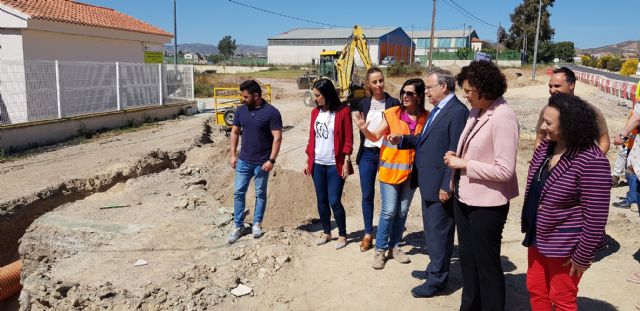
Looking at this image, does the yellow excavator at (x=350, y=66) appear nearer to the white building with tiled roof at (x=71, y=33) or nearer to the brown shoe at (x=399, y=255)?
the white building with tiled roof at (x=71, y=33)

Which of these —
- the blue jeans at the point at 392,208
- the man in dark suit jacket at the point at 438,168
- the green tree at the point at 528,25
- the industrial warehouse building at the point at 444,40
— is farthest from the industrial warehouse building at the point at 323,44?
the man in dark suit jacket at the point at 438,168

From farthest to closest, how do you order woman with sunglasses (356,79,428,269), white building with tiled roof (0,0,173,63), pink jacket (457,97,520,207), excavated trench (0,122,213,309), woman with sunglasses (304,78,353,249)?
white building with tiled roof (0,0,173,63), excavated trench (0,122,213,309), woman with sunglasses (304,78,353,249), woman with sunglasses (356,79,428,269), pink jacket (457,97,520,207)

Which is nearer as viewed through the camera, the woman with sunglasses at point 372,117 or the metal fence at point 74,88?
the woman with sunglasses at point 372,117

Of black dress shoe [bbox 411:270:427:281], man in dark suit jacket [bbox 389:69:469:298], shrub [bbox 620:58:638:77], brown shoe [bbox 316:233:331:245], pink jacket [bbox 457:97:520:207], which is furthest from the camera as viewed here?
shrub [bbox 620:58:638:77]

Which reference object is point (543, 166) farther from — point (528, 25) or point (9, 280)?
point (528, 25)

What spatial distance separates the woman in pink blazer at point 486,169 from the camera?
9.39ft

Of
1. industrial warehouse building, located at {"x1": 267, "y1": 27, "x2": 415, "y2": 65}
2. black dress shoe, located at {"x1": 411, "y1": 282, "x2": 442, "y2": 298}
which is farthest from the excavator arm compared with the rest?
industrial warehouse building, located at {"x1": 267, "y1": 27, "x2": 415, "y2": 65}

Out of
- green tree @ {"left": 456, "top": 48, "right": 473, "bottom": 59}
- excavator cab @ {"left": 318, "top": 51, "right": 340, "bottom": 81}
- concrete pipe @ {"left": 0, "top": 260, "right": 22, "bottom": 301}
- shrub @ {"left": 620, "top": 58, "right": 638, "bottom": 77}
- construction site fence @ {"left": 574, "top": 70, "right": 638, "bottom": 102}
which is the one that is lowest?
concrete pipe @ {"left": 0, "top": 260, "right": 22, "bottom": 301}

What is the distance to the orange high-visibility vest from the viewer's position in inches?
159

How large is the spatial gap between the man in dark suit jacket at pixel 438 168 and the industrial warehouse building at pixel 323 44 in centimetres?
5966

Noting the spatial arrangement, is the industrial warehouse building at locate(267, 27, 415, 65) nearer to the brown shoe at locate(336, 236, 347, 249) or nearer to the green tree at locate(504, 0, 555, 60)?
the green tree at locate(504, 0, 555, 60)

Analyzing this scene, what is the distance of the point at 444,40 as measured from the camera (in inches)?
3120

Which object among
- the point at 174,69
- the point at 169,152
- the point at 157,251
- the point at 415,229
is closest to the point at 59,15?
the point at 174,69

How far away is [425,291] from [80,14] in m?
16.3
